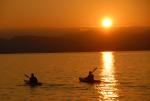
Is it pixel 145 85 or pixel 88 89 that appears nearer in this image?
pixel 88 89

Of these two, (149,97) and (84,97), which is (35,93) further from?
(149,97)

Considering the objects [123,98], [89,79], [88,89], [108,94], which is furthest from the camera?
[89,79]

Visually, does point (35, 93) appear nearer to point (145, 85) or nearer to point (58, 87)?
point (58, 87)

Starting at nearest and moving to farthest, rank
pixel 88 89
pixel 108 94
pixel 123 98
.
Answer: pixel 123 98
pixel 108 94
pixel 88 89

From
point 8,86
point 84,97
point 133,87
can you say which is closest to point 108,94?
point 84,97

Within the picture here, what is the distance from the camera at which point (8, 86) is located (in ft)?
251

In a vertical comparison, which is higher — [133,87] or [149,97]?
[133,87]

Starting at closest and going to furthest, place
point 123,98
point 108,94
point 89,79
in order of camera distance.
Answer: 1. point 123,98
2. point 108,94
3. point 89,79

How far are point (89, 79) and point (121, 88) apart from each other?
5378mm

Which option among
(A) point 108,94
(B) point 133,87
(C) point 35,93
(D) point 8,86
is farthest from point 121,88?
(D) point 8,86

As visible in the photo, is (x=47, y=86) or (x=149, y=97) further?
(x=47, y=86)

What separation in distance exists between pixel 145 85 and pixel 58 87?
11.9 m

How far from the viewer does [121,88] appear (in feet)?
230

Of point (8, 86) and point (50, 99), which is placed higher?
point (8, 86)
